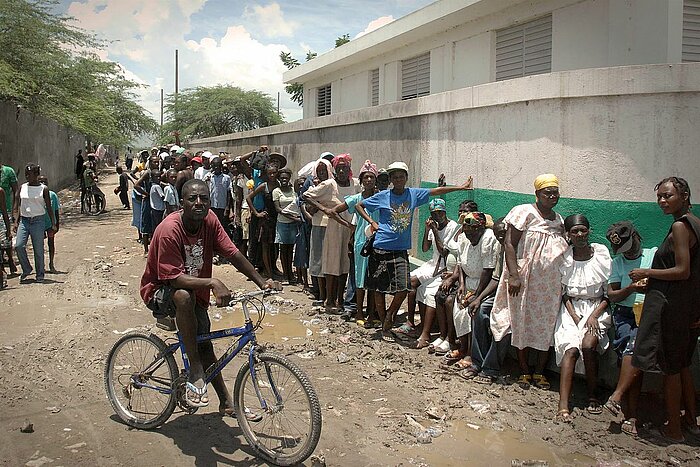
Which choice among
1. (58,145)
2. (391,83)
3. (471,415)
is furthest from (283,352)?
(58,145)

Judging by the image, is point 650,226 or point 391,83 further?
point 391,83

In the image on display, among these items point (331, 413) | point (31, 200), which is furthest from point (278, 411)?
point (31, 200)

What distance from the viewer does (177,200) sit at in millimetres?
11625

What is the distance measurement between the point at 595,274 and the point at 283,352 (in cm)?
315

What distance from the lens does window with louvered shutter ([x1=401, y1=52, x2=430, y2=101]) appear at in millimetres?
15023

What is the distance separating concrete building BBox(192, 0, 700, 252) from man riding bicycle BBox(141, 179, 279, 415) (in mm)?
3628

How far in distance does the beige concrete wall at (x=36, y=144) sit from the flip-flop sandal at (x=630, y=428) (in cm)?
1641

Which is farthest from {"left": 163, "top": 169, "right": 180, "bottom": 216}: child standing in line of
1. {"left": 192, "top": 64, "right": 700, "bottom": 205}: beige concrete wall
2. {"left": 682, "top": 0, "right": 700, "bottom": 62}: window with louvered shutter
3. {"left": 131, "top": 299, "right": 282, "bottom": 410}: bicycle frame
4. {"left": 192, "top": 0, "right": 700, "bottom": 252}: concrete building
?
{"left": 682, "top": 0, "right": 700, "bottom": 62}: window with louvered shutter

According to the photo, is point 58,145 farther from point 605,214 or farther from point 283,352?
point 605,214

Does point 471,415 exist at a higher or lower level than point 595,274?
lower

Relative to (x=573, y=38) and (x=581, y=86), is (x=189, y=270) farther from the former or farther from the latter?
(x=573, y=38)

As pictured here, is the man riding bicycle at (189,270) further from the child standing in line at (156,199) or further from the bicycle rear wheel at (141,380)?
the child standing in line at (156,199)

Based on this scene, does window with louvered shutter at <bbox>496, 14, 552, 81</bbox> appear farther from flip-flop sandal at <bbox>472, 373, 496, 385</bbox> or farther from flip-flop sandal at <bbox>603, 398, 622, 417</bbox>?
flip-flop sandal at <bbox>603, 398, 622, 417</bbox>

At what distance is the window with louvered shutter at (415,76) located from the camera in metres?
15.0
